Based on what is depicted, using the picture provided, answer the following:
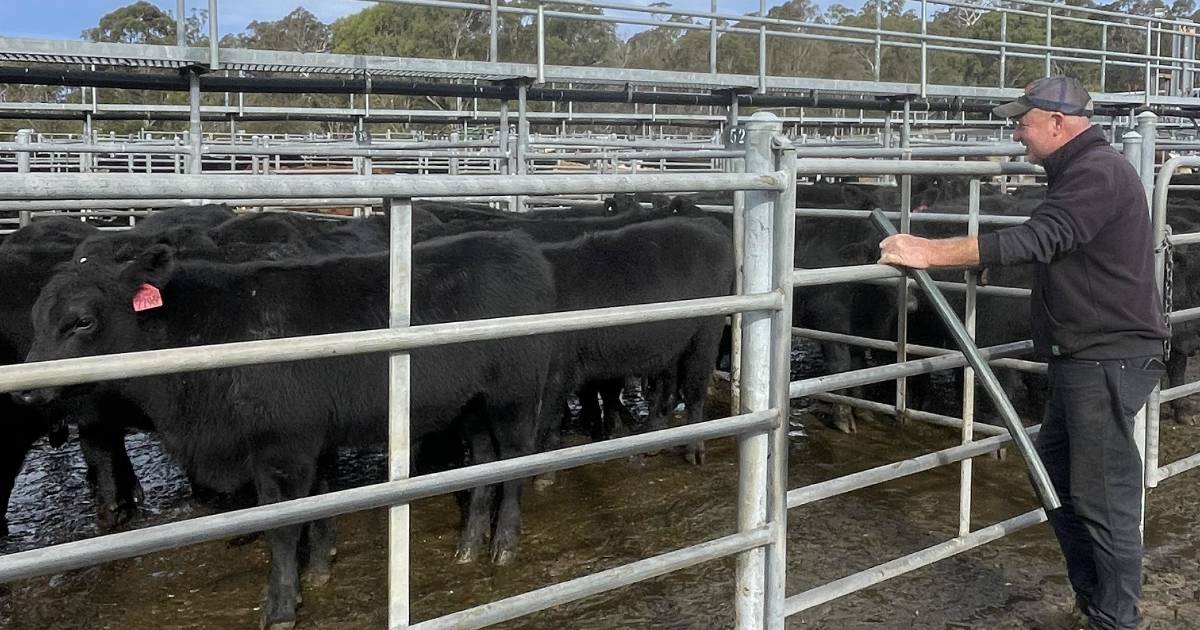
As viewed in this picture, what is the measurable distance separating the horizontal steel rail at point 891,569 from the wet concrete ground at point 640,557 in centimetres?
39

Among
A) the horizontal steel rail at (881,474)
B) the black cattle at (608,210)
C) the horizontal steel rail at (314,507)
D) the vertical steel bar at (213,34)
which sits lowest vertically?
the horizontal steel rail at (881,474)

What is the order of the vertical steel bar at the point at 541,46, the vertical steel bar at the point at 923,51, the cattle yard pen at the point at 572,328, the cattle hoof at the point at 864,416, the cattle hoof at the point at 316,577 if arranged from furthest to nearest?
the vertical steel bar at the point at 923,51 → the vertical steel bar at the point at 541,46 → the cattle hoof at the point at 864,416 → the cattle hoof at the point at 316,577 → the cattle yard pen at the point at 572,328

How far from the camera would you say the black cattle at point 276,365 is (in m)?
3.83

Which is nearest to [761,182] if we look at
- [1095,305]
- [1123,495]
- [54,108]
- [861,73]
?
[1095,305]

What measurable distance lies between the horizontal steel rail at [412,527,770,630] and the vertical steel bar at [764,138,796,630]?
8 cm

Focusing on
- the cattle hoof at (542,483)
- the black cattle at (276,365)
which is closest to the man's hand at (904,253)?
the black cattle at (276,365)

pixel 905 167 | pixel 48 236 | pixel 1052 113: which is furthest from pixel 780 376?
pixel 48 236

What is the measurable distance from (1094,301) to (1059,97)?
670mm

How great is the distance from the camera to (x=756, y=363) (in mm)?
2883

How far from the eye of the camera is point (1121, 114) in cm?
1638

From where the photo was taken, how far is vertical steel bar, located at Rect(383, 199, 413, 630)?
228 cm

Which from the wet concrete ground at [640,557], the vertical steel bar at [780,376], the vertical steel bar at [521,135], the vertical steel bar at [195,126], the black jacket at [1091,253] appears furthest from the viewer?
the vertical steel bar at [521,135]

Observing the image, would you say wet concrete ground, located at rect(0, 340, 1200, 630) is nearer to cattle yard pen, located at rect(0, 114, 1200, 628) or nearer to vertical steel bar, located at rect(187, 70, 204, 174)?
cattle yard pen, located at rect(0, 114, 1200, 628)

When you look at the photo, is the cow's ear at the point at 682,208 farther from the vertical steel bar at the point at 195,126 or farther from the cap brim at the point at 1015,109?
the cap brim at the point at 1015,109
